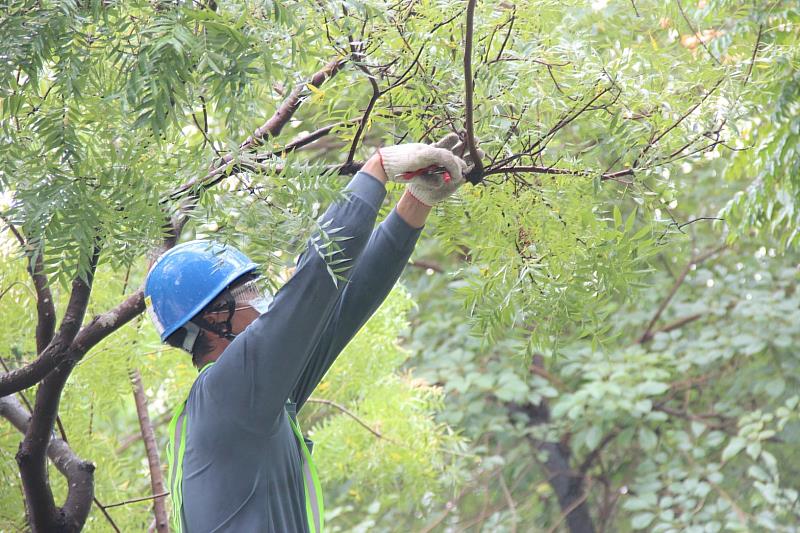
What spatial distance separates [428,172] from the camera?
1456 mm

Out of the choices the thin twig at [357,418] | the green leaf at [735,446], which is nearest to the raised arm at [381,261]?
the thin twig at [357,418]

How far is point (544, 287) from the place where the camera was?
1565mm

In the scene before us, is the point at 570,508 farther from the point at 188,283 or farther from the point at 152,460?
the point at 188,283

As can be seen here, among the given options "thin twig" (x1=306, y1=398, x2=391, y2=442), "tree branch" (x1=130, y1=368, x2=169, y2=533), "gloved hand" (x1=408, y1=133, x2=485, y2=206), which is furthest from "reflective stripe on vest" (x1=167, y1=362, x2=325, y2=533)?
"thin twig" (x1=306, y1=398, x2=391, y2=442)

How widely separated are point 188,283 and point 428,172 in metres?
0.50

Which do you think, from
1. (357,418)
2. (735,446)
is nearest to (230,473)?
(357,418)

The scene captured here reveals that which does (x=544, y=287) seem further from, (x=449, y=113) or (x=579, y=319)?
(x=449, y=113)

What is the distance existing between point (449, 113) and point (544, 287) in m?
0.32

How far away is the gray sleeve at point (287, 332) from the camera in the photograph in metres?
1.36

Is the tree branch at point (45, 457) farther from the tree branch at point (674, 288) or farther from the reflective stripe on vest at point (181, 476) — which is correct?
the tree branch at point (674, 288)

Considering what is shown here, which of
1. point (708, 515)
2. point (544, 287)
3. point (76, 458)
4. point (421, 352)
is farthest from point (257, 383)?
point (421, 352)

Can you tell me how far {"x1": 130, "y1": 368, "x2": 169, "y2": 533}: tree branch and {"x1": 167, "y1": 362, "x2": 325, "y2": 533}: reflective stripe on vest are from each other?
2.98ft

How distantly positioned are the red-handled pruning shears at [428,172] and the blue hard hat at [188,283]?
366 millimetres

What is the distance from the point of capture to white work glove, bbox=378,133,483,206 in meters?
1.40
